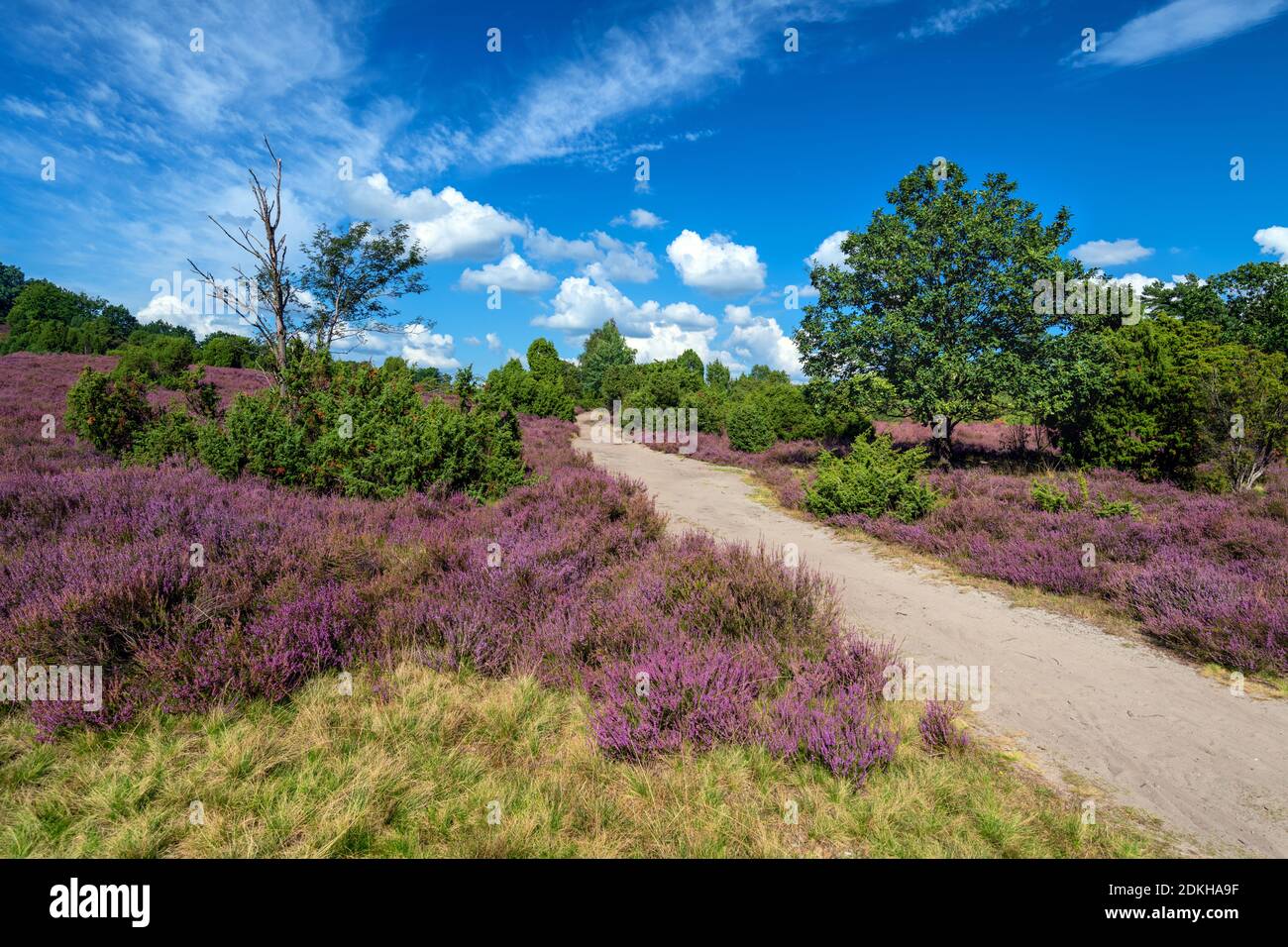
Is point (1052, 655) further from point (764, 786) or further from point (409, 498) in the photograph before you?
point (409, 498)

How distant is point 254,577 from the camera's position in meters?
4.98

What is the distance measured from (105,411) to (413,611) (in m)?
12.1

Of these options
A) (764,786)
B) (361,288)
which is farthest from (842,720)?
(361,288)

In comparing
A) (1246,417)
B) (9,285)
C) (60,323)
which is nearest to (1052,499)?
(1246,417)

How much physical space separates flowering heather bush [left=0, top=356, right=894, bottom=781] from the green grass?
25 cm

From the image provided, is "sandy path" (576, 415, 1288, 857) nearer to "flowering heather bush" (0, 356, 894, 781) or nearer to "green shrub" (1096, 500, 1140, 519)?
"flowering heather bush" (0, 356, 894, 781)

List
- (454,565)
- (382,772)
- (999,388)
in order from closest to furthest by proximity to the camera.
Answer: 1. (382,772)
2. (454,565)
3. (999,388)

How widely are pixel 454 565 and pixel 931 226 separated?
16711mm

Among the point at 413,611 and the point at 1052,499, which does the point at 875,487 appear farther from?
the point at 413,611

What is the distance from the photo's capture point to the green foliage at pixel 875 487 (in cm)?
1067

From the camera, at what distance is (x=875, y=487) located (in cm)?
1121

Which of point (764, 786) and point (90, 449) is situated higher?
point (90, 449)
